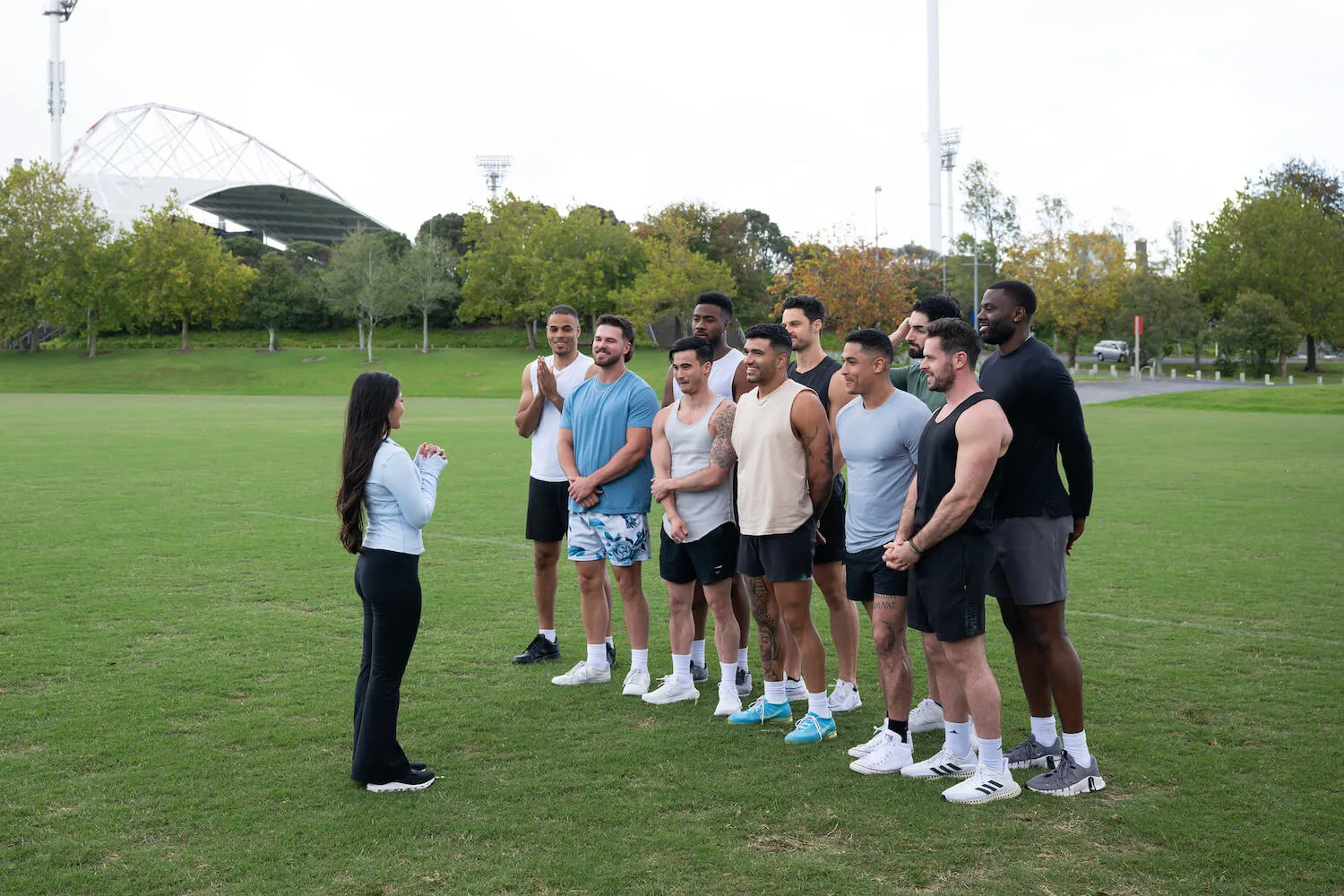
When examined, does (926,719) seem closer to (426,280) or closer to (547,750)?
(547,750)

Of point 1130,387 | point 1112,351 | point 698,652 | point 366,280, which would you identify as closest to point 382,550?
point 698,652

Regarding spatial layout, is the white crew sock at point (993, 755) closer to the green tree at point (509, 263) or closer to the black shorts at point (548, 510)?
the black shorts at point (548, 510)

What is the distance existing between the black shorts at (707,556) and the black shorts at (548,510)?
128 cm

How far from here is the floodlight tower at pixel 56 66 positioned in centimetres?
6800

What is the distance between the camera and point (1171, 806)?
464 cm

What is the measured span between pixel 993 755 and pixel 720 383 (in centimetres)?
287

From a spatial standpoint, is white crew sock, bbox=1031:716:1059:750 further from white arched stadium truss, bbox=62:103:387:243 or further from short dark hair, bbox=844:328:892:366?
white arched stadium truss, bbox=62:103:387:243

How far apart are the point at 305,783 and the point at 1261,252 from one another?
67778mm

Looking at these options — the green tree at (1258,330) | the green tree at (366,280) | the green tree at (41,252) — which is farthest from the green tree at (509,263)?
the green tree at (1258,330)

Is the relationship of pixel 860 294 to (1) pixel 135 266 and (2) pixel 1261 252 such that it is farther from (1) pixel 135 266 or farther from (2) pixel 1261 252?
(1) pixel 135 266

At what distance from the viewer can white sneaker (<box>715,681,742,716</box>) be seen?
6.04m

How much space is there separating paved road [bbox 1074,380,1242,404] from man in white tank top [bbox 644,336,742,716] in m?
34.3

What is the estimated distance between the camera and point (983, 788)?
4.77 m

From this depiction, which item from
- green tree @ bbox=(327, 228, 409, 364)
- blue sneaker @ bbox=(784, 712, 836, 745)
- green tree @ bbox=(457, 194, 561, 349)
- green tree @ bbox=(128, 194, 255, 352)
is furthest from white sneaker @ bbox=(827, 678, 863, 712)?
green tree @ bbox=(128, 194, 255, 352)
